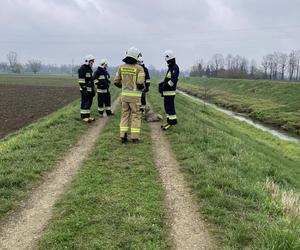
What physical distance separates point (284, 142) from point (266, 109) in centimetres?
1749

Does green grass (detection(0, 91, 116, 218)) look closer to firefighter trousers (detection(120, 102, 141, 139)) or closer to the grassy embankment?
the grassy embankment

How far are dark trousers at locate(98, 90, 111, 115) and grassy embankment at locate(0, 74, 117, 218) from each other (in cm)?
228

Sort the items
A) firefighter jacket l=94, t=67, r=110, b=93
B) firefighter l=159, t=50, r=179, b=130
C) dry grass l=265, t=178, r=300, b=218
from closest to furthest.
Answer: dry grass l=265, t=178, r=300, b=218, firefighter l=159, t=50, r=179, b=130, firefighter jacket l=94, t=67, r=110, b=93

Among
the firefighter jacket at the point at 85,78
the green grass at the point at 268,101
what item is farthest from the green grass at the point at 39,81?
the firefighter jacket at the point at 85,78

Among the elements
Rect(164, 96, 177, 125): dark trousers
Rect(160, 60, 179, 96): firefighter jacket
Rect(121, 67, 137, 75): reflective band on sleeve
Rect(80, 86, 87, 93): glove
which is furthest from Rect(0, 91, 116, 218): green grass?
Rect(160, 60, 179, 96): firefighter jacket

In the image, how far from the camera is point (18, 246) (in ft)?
18.3

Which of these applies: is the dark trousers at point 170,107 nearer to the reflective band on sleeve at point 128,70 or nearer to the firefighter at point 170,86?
the firefighter at point 170,86

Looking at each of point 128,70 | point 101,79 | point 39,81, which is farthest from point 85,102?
point 39,81

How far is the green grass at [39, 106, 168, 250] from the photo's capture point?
567cm

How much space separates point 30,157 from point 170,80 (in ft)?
19.3

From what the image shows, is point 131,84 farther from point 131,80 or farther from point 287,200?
point 287,200

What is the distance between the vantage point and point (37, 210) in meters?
6.83

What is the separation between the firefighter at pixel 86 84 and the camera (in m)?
15.1

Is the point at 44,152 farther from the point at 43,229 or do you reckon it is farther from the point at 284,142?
the point at 284,142
